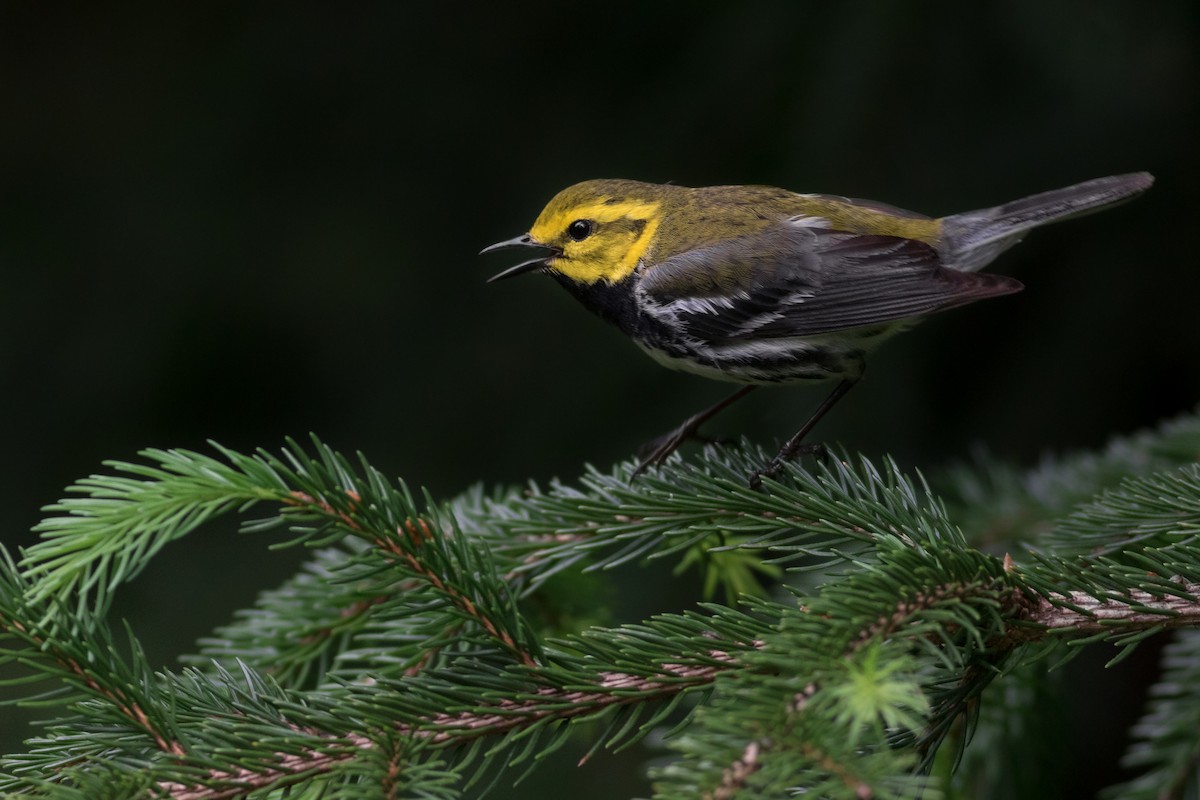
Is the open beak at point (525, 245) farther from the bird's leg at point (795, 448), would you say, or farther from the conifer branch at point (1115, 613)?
the conifer branch at point (1115, 613)

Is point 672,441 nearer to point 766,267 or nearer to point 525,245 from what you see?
point 766,267

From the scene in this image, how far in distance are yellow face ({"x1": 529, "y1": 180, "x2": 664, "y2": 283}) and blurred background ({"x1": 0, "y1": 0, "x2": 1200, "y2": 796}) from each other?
0.58 metres

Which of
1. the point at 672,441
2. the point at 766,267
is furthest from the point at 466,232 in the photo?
the point at 672,441

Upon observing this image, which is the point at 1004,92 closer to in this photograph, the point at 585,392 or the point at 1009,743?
the point at 585,392

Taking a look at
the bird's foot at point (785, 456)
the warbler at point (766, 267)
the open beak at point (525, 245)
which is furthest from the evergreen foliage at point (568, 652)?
the open beak at point (525, 245)

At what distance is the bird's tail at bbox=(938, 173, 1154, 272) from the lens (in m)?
2.51

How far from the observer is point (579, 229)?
2.81 meters

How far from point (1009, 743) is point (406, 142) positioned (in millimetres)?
2671

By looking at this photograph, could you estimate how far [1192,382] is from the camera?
3.59 meters

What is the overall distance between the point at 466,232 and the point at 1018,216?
6.00 feet

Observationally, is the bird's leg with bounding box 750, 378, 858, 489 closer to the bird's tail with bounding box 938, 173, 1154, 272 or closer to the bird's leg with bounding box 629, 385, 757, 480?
the bird's leg with bounding box 629, 385, 757, 480

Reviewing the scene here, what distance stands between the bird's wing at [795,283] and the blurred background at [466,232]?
1.94 feet

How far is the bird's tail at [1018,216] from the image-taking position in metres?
2.51

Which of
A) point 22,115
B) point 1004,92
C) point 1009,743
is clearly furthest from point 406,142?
point 1009,743
